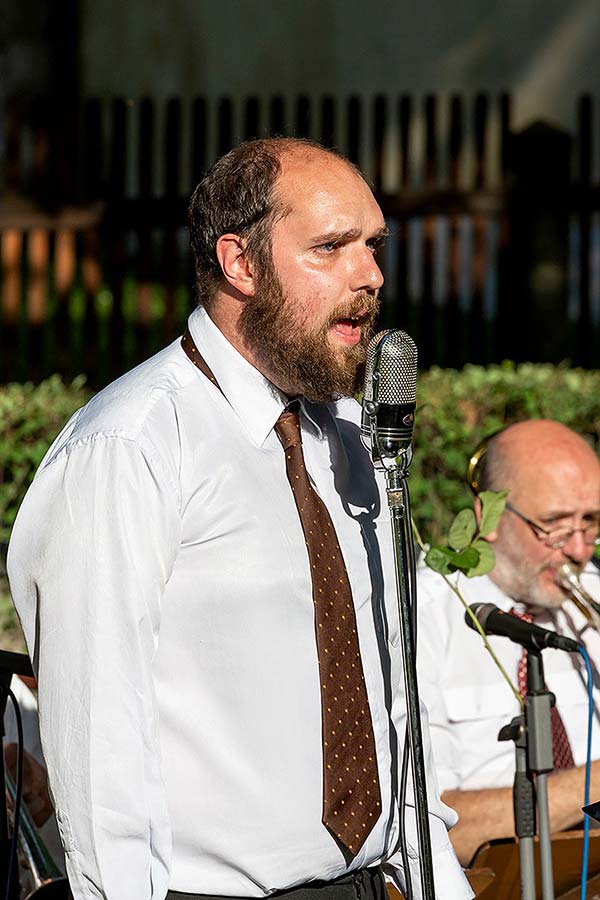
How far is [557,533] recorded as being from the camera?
3.72 m

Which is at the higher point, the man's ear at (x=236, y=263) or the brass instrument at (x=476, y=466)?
the man's ear at (x=236, y=263)

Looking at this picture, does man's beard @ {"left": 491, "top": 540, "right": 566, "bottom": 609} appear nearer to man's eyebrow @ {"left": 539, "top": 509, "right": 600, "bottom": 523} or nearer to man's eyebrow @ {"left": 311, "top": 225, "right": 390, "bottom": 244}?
man's eyebrow @ {"left": 539, "top": 509, "right": 600, "bottom": 523}

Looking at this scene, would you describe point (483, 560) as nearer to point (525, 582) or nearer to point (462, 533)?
point (462, 533)

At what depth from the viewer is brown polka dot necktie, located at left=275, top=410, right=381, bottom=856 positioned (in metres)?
2.13

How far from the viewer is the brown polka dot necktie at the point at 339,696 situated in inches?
84.0

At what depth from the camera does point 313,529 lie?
2230 millimetres

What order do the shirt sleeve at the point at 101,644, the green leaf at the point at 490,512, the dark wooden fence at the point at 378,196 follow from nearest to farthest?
the shirt sleeve at the point at 101,644
the green leaf at the point at 490,512
the dark wooden fence at the point at 378,196

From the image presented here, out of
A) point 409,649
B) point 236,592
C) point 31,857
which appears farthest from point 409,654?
point 31,857

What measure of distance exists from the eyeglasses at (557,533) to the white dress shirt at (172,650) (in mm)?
1549

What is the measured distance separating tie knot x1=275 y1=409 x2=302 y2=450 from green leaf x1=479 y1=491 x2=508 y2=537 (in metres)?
0.68

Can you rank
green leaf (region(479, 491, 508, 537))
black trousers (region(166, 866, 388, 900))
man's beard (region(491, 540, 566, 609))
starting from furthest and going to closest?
man's beard (region(491, 540, 566, 609)), green leaf (region(479, 491, 508, 537)), black trousers (region(166, 866, 388, 900))

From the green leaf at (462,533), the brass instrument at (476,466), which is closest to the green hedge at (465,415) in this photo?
the brass instrument at (476,466)

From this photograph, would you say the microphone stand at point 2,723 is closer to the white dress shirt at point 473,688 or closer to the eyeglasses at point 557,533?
the white dress shirt at point 473,688

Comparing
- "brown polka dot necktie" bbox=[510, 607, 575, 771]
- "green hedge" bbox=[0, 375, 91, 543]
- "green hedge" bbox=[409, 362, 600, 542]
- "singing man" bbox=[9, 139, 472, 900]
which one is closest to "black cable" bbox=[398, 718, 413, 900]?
"singing man" bbox=[9, 139, 472, 900]
